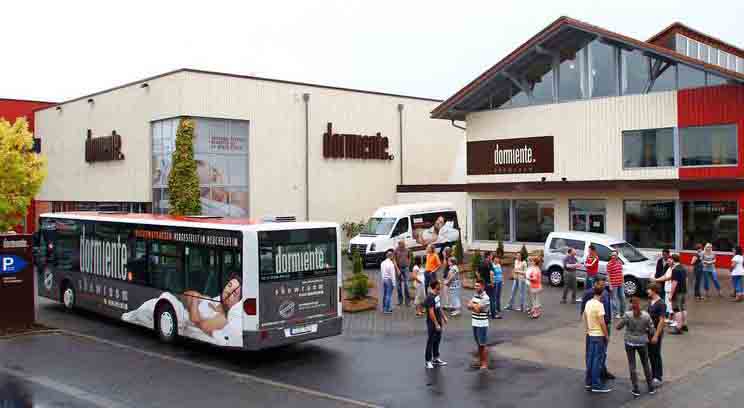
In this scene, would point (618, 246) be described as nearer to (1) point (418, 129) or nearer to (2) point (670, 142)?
(2) point (670, 142)

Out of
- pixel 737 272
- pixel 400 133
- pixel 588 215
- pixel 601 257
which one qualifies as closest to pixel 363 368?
pixel 601 257

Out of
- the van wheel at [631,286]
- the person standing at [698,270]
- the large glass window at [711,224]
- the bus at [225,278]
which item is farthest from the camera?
the large glass window at [711,224]

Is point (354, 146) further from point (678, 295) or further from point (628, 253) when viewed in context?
point (678, 295)

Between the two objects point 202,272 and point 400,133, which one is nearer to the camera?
point 202,272

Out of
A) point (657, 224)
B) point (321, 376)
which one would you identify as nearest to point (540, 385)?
point (321, 376)

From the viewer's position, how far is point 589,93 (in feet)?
93.1

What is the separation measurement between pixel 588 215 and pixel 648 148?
11.9 feet

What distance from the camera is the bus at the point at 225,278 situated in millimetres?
12820

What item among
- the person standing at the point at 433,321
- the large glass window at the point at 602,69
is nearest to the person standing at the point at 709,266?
the large glass window at the point at 602,69

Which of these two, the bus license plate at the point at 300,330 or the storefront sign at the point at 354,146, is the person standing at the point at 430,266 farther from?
the storefront sign at the point at 354,146

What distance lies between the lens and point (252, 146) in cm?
A: 3259

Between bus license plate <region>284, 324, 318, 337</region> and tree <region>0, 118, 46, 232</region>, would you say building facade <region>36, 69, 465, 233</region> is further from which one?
bus license plate <region>284, 324, 318, 337</region>

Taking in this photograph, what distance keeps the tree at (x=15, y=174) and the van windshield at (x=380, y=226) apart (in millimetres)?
16283

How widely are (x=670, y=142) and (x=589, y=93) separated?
3860 millimetres
